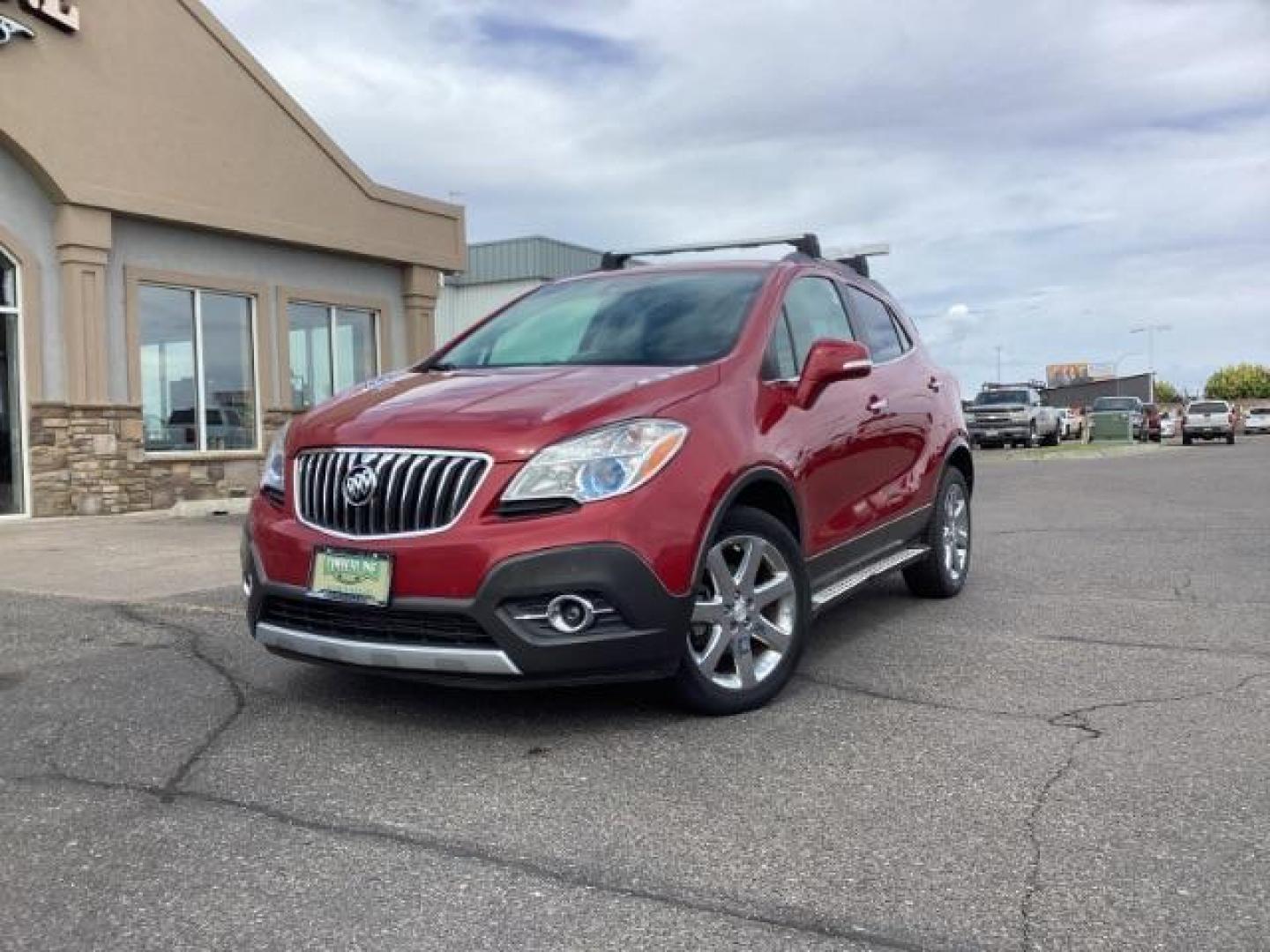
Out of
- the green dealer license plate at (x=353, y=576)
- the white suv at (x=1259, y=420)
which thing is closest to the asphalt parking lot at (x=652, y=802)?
the green dealer license plate at (x=353, y=576)

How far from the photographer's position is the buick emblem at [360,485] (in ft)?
13.1

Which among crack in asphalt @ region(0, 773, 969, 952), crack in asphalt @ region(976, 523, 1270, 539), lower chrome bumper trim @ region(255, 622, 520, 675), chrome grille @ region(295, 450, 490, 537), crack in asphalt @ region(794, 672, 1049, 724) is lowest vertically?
crack in asphalt @ region(0, 773, 969, 952)

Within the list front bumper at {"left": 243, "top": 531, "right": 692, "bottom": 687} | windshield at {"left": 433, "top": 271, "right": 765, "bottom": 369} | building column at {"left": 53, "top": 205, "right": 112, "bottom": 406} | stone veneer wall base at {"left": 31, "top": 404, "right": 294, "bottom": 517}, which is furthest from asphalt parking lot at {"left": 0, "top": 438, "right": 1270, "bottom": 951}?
building column at {"left": 53, "top": 205, "right": 112, "bottom": 406}

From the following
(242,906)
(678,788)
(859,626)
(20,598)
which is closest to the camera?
(242,906)

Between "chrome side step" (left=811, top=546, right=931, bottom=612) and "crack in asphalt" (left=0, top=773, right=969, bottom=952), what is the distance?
2.04 metres

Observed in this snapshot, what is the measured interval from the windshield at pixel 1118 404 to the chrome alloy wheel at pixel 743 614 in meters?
45.8

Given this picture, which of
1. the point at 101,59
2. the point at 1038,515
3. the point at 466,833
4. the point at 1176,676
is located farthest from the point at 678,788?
the point at 101,59

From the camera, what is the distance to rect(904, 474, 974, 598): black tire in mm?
6691

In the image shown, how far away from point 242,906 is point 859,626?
155 inches

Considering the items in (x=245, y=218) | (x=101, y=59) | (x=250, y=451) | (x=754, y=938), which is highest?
(x=101, y=59)

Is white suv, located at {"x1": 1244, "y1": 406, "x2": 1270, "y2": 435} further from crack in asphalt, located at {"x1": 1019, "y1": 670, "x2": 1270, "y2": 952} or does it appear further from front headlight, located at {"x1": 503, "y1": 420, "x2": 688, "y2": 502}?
front headlight, located at {"x1": 503, "y1": 420, "x2": 688, "y2": 502}

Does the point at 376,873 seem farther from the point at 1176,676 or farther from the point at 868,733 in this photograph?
the point at 1176,676

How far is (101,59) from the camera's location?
43.1 ft

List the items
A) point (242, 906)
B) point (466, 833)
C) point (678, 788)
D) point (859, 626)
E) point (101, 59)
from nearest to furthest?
1. point (242, 906)
2. point (466, 833)
3. point (678, 788)
4. point (859, 626)
5. point (101, 59)
